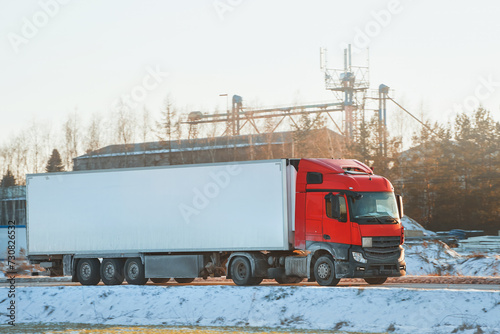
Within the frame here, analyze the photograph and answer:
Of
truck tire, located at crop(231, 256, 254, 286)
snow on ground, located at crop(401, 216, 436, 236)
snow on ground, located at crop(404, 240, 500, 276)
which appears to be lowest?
snow on ground, located at crop(404, 240, 500, 276)

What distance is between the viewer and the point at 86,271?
82.3 ft

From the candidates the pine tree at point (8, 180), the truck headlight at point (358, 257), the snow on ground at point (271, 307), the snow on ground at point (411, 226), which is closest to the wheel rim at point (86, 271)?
the snow on ground at point (271, 307)

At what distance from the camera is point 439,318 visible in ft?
51.2

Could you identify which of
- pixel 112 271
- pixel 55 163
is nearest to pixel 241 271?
pixel 112 271

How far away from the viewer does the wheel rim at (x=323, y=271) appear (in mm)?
20703

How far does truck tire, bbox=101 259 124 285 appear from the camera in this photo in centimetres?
2444

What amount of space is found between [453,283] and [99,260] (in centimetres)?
1152

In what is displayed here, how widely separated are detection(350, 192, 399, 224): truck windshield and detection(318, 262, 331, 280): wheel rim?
5.08 ft

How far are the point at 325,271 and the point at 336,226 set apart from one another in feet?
4.29

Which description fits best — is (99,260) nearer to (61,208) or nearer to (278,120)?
(61,208)

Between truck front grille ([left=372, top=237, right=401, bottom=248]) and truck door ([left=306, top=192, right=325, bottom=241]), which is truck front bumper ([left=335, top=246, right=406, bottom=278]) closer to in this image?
truck front grille ([left=372, top=237, right=401, bottom=248])

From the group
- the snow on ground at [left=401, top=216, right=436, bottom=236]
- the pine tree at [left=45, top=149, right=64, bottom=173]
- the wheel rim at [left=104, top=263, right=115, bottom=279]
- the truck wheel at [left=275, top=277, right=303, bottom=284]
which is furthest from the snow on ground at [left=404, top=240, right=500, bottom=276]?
the pine tree at [left=45, top=149, right=64, bottom=173]

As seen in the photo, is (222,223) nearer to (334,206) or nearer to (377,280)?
(334,206)

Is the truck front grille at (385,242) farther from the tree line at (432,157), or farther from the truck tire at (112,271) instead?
the tree line at (432,157)
